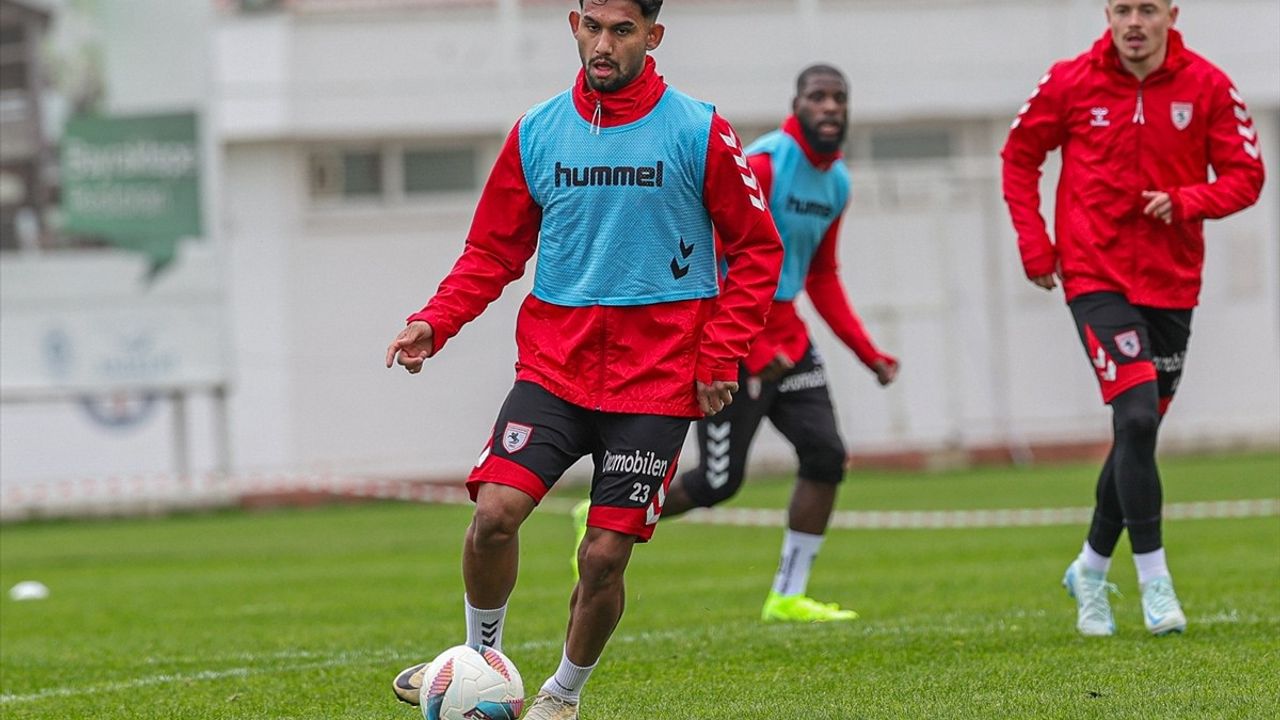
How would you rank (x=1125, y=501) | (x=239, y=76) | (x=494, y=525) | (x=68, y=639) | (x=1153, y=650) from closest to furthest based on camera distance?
(x=494, y=525)
(x=1153, y=650)
(x=1125, y=501)
(x=68, y=639)
(x=239, y=76)

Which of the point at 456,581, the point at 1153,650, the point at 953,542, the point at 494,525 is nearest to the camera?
the point at 494,525

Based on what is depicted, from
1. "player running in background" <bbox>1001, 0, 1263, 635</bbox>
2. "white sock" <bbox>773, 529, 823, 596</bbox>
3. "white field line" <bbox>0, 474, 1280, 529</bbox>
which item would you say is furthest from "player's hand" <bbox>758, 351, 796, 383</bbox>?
"white field line" <bbox>0, 474, 1280, 529</bbox>

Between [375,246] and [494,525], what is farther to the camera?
[375,246]

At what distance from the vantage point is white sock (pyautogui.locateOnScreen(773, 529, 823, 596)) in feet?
31.6

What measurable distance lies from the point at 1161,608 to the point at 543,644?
99.6 inches

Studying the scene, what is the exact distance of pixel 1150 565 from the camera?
790 cm

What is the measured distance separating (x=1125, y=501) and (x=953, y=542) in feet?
22.3

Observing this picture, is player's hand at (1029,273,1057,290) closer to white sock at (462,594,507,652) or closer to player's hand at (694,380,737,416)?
player's hand at (694,380,737,416)

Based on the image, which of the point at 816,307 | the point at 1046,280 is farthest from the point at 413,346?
the point at 816,307

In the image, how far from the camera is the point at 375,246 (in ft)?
82.0

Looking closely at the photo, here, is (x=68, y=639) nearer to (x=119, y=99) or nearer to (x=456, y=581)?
(x=456, y=581)

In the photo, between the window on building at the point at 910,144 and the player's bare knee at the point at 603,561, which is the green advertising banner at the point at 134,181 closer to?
the window on building at the point at 910,144

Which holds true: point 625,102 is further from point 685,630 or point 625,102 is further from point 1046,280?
point 685,630

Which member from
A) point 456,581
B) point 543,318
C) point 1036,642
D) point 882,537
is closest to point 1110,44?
point 1036,642
